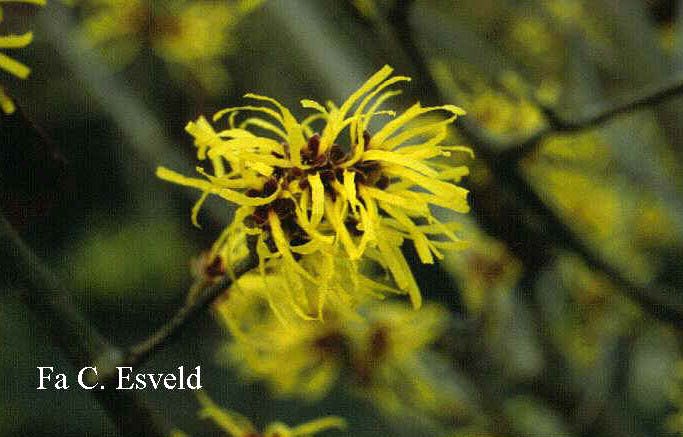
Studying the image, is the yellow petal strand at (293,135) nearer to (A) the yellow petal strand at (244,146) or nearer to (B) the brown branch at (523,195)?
(A) the yellow petal strand at (244,146)

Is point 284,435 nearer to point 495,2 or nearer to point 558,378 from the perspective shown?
point 558,378

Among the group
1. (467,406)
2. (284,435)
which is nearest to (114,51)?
(467,406)

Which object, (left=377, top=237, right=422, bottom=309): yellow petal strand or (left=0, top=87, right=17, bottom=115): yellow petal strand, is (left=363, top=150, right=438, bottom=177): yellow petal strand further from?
(left=0, top=87, right=17, bottom=115): yellow petal strand

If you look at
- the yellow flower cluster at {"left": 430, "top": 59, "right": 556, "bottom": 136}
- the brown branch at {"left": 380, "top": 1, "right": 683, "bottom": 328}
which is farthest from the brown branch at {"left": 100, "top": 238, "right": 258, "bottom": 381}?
the yellow flower cluster at {"left": 430, "top": 59, "right": 556, "bottom": 136}

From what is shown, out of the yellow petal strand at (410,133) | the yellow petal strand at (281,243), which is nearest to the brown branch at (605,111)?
the yellow petal strand at (410,133)

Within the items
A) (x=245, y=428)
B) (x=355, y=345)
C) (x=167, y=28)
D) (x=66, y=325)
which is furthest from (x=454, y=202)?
(x=167, y=28)

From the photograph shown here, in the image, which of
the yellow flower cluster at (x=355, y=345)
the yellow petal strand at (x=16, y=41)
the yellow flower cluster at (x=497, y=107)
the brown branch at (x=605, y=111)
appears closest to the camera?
the yellow petal strand at (x=16, y=41)
